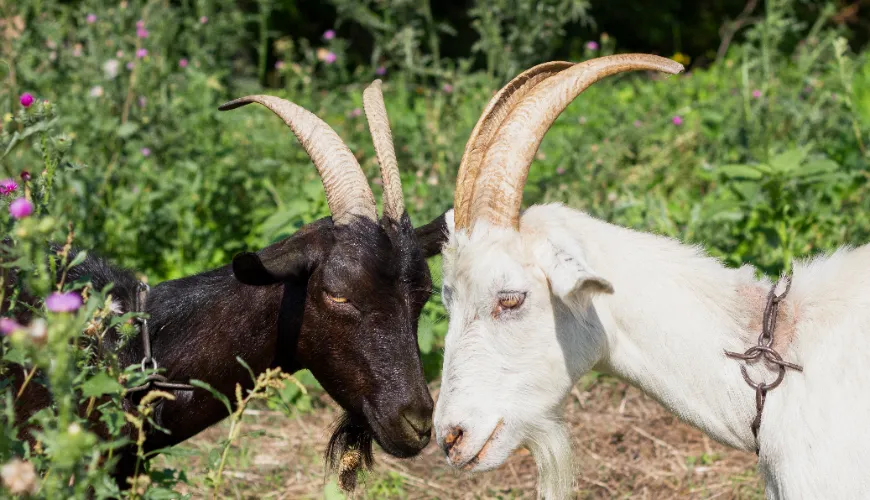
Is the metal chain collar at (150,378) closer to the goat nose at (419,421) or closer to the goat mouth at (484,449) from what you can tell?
the goat nose at (419,421)

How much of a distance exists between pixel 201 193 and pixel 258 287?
7.90ft

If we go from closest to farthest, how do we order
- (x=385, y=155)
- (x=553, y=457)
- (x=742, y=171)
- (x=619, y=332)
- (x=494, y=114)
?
(x=619, y=332)
(x=553, y=457)
(x=494, y=114)
(x=385, y=155)
(x=742, y=171)

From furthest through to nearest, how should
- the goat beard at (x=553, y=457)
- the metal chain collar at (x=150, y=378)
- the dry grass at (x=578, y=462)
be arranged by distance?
the dry grass at (x=578, y=462), the metal chain collar at (x=150, y=378), the goat beard at (x=553, y=457)

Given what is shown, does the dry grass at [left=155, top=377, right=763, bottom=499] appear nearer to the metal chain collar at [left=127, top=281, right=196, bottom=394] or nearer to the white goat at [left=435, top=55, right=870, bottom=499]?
the metal chain collar at [left=127, top=281, right=196, bottom=394]

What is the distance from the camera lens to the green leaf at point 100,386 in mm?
1896

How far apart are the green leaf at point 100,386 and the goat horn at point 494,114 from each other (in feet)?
3.63

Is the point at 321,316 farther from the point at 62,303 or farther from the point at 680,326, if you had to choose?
the point at 62,303

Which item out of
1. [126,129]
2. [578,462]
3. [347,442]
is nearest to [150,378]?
[347,442]

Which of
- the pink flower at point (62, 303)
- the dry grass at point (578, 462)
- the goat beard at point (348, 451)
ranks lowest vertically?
the dry grass at point (578, 462)

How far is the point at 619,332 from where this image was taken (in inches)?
101

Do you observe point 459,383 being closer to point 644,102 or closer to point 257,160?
point 257,160

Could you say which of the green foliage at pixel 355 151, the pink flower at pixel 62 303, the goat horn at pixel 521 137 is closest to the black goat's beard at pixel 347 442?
the green foliage at pixel 355 151

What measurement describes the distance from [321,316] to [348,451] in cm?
56

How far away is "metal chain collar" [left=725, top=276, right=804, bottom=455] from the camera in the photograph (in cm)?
242
